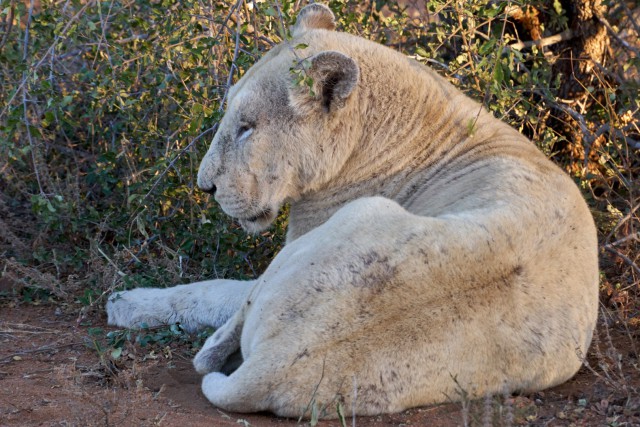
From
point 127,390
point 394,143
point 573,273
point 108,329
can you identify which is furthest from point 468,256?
point 108,329

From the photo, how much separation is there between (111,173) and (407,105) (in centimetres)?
279

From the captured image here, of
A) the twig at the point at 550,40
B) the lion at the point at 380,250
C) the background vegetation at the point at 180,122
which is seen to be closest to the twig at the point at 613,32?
the background vegetation at the point at 180,122

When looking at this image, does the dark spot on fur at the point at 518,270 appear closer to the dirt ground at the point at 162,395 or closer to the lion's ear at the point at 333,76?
the dirt ground at the point at 162,395

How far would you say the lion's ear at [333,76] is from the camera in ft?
14.9

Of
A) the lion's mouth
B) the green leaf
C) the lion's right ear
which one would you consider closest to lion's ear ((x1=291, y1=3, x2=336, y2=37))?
the lion's right ear

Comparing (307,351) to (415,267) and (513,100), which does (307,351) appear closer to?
(415,267)

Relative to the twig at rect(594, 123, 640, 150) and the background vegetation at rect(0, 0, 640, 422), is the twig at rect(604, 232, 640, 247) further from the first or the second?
the twig at rect(594, 123, 640, 150)

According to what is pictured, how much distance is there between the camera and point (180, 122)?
621 cm

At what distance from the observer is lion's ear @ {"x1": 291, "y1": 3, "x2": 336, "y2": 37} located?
522cm

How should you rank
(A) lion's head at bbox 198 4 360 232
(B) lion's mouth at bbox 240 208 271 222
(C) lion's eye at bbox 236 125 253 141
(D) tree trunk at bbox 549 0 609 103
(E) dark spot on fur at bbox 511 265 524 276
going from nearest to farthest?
1. (E) dark spot on fur at bbox 511 265 524 276
2. (A) lion's head at bbox 198 4 360 232
3. (C) lion's eye at bbox 236 125 253 141
4. (B) lion's mouth at bbox 240 208 271 222
5. (D) tree trunk at bbox 549 0 609 103

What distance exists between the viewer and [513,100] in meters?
6.15

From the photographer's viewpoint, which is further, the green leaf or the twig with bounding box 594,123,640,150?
the twig with bounding box 594,123,640,150

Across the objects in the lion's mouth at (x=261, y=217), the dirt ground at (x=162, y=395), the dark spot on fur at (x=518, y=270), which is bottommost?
the dirt ground at (x=162, y=395)

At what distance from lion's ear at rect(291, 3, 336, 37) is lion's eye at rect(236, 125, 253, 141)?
2.22ft
